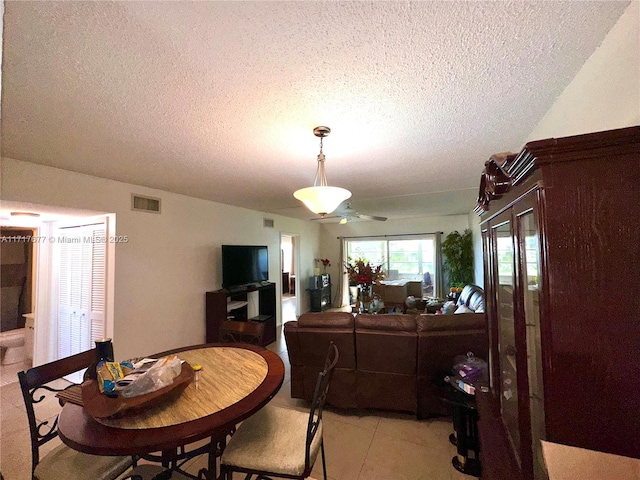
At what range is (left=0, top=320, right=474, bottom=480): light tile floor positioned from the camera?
1.88 meters

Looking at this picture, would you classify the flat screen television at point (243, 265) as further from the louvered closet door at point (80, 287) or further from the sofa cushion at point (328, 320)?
the sofa cushion at point (328, 320)

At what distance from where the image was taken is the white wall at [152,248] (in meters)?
2.55

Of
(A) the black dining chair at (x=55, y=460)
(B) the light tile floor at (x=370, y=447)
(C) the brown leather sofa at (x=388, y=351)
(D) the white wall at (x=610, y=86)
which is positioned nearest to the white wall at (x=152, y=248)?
(B) the light tile floor at (x=370, y=447)

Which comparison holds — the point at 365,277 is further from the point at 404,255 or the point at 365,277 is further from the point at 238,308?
the point at 404,255

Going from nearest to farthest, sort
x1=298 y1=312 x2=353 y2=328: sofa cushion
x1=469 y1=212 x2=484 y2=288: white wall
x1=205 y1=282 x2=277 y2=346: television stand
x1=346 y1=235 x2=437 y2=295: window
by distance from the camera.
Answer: x1=298 y1=312 x2=353 y2=328: sofa cushion
x1=205 y1=282 x2=277 y2=346: television stand
x1=469 y1=212 x2=484 y2=288: white wall
x1=346 y1=235 x2=437 y2=295: window

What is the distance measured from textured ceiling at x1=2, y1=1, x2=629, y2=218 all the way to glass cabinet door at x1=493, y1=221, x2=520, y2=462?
0.75 meters

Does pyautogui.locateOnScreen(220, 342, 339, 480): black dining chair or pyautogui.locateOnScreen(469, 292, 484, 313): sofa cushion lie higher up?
pyautogui.locateOnScreen(469, 292, 484, 313): sofa cushion

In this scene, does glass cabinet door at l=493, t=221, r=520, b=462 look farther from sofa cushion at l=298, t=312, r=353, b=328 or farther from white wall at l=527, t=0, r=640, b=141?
sofa cushion at l=298, t=312, r=353, b=328

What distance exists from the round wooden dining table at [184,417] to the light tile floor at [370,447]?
93 cm

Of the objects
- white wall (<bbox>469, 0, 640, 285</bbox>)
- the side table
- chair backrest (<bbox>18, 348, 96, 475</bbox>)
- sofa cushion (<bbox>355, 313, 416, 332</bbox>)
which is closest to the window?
sofa cushion (<bbox>355, 313, 416, 332</bbox>)

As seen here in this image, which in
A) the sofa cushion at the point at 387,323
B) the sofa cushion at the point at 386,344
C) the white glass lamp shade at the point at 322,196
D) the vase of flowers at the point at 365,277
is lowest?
the sofa cushion at the point at 386,344

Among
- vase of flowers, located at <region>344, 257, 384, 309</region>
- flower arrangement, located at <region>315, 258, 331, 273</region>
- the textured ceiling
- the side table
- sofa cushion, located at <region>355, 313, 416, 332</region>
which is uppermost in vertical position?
the textured ceiling

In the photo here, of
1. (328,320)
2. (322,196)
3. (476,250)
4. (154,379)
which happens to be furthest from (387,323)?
(476,250)

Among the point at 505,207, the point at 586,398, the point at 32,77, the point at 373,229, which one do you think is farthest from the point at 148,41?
the point at 373,229
